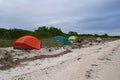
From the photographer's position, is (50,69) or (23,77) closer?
(23,77)

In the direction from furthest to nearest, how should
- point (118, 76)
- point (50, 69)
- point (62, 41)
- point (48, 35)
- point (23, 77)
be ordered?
point (48, 35) < point (62, 41) < point (50, 69) < point (118, 76) < point (23, 77)

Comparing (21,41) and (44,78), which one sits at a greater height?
(21,41)

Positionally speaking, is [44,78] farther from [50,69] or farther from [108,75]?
[108,75]

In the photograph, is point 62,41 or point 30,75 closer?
point 30,75

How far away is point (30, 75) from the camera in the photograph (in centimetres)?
757

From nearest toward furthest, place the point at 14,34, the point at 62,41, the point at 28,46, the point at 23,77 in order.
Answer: the point at 23,77 → the point at 28,46 → the point at 62,41 → the point at 14,34

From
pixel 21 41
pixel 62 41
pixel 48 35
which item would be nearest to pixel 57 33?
pixel 48 35

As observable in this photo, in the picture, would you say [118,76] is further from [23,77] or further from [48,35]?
[48,35]

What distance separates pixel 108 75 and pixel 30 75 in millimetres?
2969

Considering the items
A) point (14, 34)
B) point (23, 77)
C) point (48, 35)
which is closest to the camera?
point (23, 77)

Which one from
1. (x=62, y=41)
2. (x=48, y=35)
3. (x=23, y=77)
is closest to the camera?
(x=23, y=77)

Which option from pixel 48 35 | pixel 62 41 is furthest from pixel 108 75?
pixel 48 35

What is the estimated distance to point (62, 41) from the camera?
2697 cm

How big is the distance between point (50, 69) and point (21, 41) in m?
9.43
